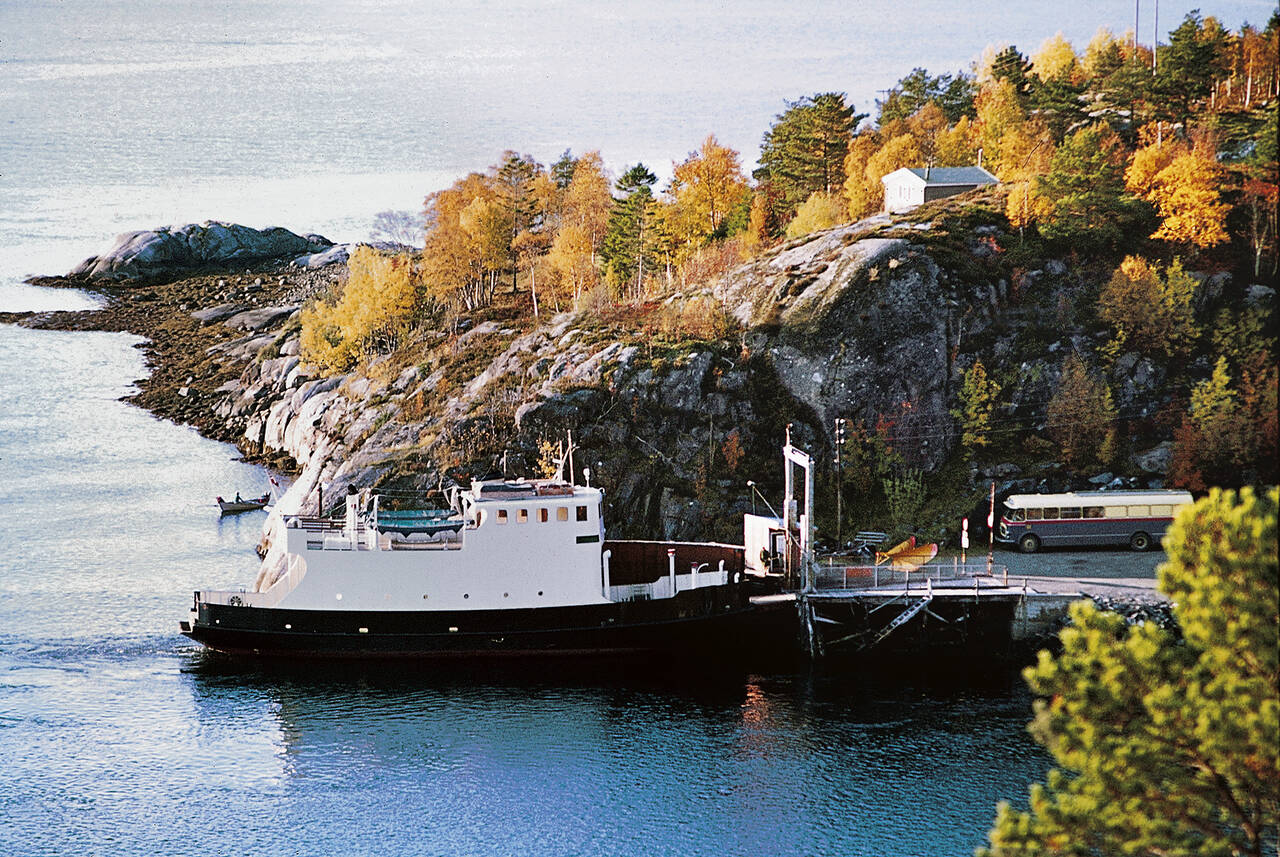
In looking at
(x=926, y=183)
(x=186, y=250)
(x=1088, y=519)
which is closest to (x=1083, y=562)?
(x=1088, y=519)

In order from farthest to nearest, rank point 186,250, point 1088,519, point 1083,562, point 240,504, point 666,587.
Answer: point 186,250 → point 240,504 → point 1088,519 → point 1083,562 → point 666,587

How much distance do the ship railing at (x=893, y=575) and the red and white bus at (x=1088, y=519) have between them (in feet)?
10.9

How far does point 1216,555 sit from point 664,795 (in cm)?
2359

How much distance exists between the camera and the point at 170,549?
71.2 m

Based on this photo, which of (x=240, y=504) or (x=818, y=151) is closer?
(x=240, y=504)

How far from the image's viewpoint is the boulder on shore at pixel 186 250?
163m

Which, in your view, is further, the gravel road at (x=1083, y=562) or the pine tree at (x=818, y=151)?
the pine tree at (x=818, y=151)

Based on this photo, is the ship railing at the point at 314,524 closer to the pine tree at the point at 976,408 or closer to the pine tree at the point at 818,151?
the pine tree at the point at 976,408

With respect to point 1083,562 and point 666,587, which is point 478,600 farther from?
point 1083,562

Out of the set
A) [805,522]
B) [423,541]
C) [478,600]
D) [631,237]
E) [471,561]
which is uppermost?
[631,237]

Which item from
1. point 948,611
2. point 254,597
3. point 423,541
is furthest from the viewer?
point 254,597

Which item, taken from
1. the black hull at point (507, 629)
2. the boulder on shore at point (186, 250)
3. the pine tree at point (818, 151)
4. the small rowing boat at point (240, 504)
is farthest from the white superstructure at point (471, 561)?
the boulder on shore at point (186, 250)

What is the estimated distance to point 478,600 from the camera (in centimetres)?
5469

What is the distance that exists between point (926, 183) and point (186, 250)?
4551 inches
